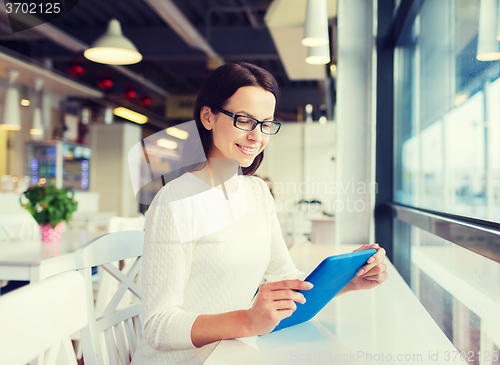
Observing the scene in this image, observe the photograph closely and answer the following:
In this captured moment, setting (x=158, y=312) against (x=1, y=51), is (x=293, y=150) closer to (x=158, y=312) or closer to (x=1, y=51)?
(x=1, y=51)

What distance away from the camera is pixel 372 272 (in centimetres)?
95

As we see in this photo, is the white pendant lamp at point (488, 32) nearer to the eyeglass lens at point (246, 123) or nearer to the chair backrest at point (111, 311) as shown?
the eyeglass lens at point (246, 123)

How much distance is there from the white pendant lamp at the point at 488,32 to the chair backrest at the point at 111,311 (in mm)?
1159

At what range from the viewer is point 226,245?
3.25 ft

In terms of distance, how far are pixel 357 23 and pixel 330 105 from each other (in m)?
6.98

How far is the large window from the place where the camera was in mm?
1162

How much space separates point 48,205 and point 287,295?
192 centimetres

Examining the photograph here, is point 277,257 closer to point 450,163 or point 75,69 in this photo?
point 450,163

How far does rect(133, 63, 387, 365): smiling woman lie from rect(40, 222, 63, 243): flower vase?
1.61 meters

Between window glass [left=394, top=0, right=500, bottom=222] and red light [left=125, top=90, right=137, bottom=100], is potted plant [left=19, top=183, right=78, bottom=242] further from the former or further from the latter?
red light [left=125, top=90, right=137, bottom=100]

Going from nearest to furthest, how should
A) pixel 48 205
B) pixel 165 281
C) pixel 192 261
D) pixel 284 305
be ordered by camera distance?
pixel 284 305
pixel 165 281
pixel 192 261
pixel 48 205

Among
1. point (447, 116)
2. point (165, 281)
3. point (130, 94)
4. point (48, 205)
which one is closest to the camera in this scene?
point (165, 281)

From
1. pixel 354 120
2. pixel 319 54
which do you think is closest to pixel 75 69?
pixel 319 54

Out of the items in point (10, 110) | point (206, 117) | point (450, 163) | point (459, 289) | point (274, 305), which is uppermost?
point (10, 110)
